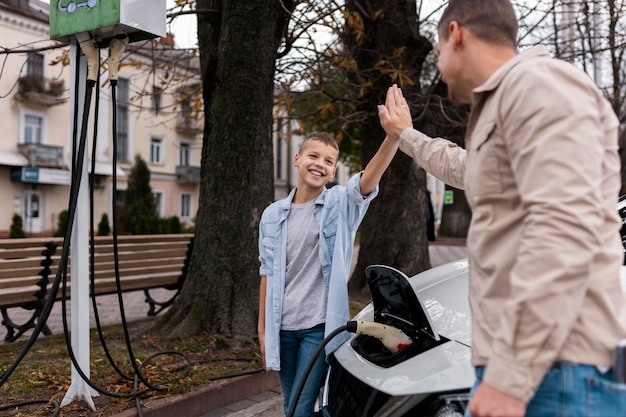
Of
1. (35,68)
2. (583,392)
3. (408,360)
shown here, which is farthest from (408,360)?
(35,68)

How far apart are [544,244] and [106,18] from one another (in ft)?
9.53

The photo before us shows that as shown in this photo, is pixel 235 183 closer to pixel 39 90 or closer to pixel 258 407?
pixel 258 407

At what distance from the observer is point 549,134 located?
125 cm

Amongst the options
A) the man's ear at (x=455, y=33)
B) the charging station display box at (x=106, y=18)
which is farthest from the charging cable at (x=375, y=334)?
the charging station display box at (x=106, y=18)

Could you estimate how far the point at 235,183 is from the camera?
211 inches

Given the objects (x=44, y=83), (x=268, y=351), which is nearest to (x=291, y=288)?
(x=268, y=351)

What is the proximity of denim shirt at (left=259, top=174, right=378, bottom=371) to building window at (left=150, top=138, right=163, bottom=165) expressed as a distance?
113 feet

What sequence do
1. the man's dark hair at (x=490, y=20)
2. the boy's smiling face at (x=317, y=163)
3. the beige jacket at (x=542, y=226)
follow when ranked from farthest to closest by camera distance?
the boy's smiling face at (x=317, y=163) → the man's dark hair at (x=490, y=20) → the beige jacket at (x=542, y=226)

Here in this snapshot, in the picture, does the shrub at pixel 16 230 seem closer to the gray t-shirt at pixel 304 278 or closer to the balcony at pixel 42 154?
the balcony at pixel 42 154

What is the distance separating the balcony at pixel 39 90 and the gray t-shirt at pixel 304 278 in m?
27.8

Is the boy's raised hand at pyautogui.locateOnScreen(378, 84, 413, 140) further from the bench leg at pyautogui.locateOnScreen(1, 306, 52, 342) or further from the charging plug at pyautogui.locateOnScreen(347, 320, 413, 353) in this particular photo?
the bench leg at pyautogui.locateOnScreen(1, 306, 52, 342)

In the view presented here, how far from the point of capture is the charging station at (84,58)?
341cm

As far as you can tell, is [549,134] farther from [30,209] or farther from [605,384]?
[30,209]

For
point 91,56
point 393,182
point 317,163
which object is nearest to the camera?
point 317,163
